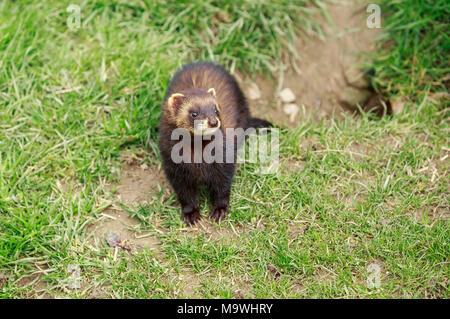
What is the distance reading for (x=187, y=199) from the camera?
4.51 m

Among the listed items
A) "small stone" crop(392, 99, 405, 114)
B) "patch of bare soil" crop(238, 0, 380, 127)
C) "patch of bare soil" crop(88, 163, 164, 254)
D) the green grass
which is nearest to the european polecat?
the green grass

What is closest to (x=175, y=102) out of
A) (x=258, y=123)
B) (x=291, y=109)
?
(x=258, y=123)

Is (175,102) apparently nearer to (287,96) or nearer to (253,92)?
(253,92)

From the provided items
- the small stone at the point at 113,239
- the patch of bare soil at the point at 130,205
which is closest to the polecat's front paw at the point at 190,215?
the patch of bare soil at the point at 130,205

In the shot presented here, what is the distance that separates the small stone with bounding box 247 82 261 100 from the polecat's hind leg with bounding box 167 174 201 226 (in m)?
1.78

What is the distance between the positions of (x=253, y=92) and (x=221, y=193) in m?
1.83

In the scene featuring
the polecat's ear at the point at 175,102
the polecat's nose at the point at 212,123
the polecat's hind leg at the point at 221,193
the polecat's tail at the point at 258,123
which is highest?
the polecat's ear at the point at 175,102

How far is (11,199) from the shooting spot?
4422mm

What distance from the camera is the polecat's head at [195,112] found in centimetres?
397

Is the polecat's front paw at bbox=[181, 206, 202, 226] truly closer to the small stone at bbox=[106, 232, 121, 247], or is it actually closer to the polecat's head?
the small stone at bbox=[106, 232, 121, 247]

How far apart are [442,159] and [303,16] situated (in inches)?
90.9

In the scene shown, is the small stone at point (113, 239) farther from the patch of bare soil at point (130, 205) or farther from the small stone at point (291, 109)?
the small stone at point (291, 109)

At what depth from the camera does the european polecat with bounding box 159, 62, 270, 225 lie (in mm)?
4074

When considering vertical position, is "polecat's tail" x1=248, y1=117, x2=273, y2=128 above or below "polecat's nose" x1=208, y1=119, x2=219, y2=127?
below
